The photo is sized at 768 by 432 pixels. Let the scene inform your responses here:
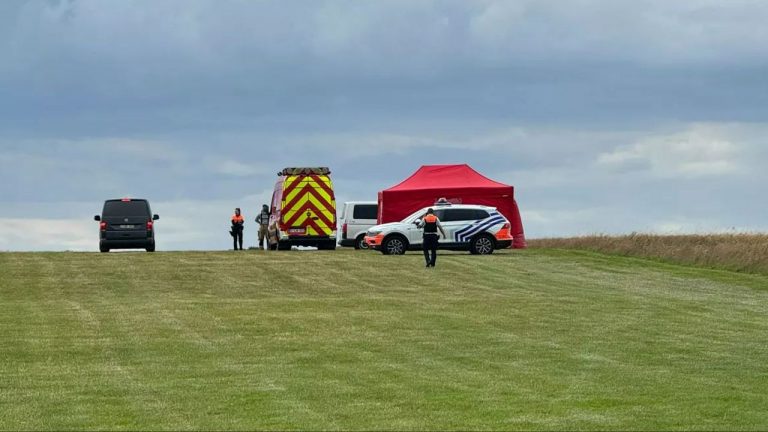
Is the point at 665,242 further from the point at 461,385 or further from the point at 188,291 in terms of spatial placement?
the point at 461,385

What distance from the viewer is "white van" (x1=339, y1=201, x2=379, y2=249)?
56.4m

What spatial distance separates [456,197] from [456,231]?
461 cm

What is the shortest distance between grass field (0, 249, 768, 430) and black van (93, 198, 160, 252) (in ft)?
30.9

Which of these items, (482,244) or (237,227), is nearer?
(482,244)

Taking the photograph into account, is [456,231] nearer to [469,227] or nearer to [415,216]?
[469,227]

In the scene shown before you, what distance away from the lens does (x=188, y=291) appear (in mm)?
35812

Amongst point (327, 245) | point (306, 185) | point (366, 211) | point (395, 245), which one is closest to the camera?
point (395, 245)

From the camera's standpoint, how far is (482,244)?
164ft

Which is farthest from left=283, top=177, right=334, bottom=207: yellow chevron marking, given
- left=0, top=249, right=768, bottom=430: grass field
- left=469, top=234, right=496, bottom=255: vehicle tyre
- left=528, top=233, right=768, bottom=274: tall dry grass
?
left=528, top=233, right=768, bottom=274: tall dry grass

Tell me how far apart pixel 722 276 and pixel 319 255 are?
1427 cm

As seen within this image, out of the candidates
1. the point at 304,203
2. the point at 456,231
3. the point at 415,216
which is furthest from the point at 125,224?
the point at 456,231

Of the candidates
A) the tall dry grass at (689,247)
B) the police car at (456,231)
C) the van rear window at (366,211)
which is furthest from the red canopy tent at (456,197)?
the police car at (456,231)

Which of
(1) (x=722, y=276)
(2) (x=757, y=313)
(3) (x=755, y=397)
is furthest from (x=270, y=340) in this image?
(1) (x=722, y=276)

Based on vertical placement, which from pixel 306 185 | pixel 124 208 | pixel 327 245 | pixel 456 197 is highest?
pixel 306 185
